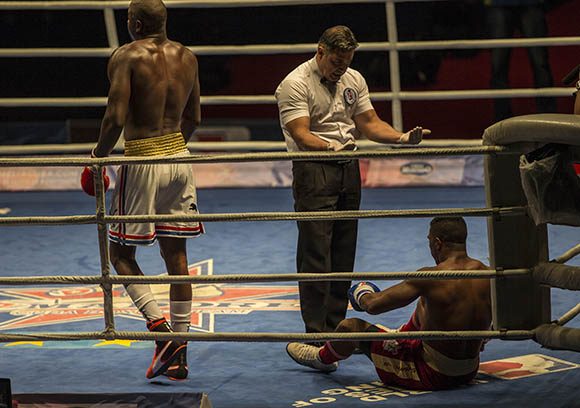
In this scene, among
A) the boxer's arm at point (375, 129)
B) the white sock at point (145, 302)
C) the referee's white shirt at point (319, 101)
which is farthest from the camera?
the boxer's arm at point (375, 129)

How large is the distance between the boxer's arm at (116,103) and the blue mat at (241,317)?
0.85 m

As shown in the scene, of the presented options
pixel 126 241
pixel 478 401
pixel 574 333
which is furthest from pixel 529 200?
pixel 126 241

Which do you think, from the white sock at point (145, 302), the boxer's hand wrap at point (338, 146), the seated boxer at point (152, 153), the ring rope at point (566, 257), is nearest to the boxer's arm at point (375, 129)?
the boxer's hand wrap at point (338, 146)

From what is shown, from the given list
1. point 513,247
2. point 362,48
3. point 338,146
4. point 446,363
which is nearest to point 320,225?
point 338,146

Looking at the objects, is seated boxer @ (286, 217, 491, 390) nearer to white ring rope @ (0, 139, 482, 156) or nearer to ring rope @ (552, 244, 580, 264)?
ring rope @ (552, 244, 580, 264)

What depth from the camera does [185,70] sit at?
14.8 feet

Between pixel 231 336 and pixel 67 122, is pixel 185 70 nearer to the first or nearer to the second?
pixel 231 336

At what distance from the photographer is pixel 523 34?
7441 mm

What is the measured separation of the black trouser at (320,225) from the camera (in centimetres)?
456

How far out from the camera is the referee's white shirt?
15.0 ft

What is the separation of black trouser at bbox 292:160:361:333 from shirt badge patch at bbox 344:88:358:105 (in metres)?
0.25

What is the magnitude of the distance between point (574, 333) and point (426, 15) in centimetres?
507

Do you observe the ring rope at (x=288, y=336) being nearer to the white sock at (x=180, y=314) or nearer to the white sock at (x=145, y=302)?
the white sock at (x=145, y=302)

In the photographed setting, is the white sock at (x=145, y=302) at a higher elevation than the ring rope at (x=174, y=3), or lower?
lower
